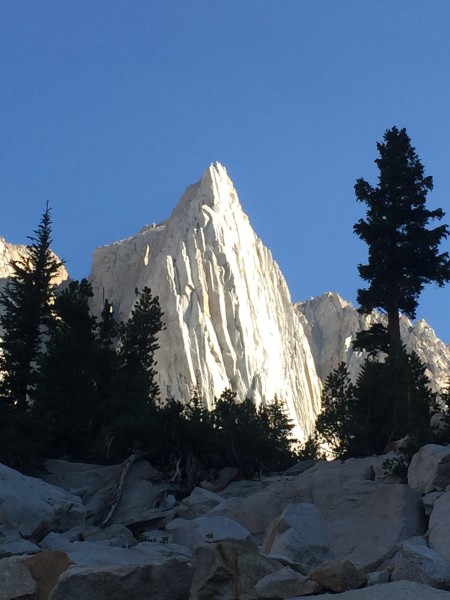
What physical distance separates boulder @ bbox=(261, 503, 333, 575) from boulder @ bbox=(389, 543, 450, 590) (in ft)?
6.46

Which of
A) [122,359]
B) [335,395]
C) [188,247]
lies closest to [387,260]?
[335,395]

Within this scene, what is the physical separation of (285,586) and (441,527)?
14.3ft

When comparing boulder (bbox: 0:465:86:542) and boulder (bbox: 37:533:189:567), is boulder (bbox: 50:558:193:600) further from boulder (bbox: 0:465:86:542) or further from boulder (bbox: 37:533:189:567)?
boulder (bbox: 0:465:86:542)

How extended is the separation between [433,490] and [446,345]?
137 m

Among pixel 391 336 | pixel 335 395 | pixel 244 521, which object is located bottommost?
pixel 244 521

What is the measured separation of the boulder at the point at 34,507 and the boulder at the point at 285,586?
620cm

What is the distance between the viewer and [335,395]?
2498 cm

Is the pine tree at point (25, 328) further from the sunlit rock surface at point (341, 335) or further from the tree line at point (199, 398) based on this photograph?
the sunlit rock surface at point (341, 335)

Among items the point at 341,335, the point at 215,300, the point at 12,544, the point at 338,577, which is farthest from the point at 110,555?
the point at 341,335

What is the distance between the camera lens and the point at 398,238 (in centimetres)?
2748

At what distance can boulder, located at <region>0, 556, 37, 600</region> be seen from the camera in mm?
7293

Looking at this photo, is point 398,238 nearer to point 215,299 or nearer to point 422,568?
point 422,568

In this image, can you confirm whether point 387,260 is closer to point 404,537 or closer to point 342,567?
point 404,537

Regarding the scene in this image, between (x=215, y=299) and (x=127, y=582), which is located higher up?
(x=215, y=299)
